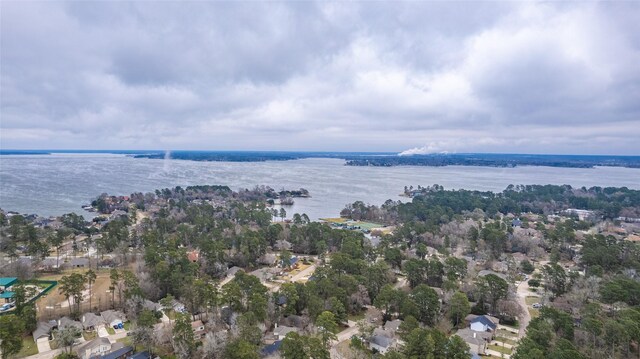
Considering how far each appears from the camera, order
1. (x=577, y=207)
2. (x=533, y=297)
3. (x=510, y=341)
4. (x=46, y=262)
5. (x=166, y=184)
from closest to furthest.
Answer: (x=510, y=341) < (x=533, y=297) < (x=46, y=262) < (x=577, y=207) < (x=166, y=184)

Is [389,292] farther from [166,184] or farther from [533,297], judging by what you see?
[166,184]

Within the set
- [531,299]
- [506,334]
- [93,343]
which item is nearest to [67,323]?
[93,343]

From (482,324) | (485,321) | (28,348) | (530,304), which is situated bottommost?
(530,304)

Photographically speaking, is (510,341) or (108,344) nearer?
(108,344)

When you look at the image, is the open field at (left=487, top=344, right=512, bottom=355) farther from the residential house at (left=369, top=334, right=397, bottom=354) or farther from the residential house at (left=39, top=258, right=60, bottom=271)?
the residential house at (left=39, top=258, right=60, bottom=271)

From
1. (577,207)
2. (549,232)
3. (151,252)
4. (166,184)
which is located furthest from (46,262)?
(577,207)

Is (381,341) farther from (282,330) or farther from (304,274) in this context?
(304,274)
